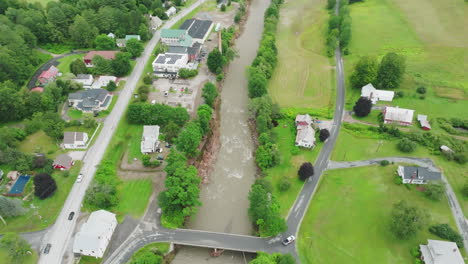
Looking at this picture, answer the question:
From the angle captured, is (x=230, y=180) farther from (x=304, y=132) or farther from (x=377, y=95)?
(x=377, y=95)

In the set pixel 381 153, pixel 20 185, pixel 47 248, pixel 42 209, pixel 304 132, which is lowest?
pixel 47 248

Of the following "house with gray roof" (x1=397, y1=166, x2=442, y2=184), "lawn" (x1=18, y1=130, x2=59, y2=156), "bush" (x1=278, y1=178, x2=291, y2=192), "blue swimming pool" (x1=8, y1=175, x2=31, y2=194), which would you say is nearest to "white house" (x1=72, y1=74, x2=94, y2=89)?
"lawn" (x1=18, y1=130, x2=59, y2=156)

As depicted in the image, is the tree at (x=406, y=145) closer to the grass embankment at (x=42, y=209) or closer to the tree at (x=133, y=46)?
the grass embankment at (x=42, y=209)

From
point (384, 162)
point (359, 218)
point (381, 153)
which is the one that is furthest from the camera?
point (381, 153)

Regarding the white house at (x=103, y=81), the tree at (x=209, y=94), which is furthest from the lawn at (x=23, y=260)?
the white house at (x=103, y=81)

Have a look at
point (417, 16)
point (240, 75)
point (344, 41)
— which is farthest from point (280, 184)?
point (417, 16)

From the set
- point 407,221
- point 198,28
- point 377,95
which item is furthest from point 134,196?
point 198,28

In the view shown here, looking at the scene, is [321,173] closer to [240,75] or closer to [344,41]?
[240,75]

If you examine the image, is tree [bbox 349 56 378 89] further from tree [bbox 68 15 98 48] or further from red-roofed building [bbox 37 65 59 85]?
tree [bbox 68 15 98 48]

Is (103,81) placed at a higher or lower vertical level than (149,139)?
higher
